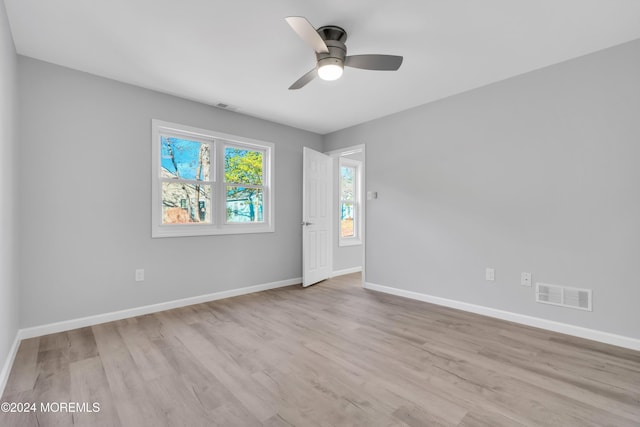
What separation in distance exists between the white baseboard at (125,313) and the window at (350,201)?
208 cm

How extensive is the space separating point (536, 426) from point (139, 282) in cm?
356

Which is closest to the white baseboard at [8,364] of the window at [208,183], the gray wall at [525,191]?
the window at [208,183]

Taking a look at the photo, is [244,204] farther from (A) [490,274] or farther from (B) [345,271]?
(A) [490,274]

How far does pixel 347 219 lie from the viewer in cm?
603

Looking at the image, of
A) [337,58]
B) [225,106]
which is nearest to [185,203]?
[225,106]

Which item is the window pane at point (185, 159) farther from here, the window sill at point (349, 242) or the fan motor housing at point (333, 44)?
the window sill at point (349, 242)

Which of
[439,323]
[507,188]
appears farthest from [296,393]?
[507,188]

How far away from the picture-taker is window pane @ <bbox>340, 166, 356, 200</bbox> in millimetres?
5965

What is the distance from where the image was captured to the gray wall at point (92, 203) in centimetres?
271

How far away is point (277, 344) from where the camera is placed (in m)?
2.56

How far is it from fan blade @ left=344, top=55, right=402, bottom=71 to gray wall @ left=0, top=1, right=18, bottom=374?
231 cm

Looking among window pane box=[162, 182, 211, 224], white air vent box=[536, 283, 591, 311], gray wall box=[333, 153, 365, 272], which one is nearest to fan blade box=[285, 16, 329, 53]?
window pane box=[162, 182, 211, 224]

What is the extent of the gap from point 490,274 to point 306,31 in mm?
2963

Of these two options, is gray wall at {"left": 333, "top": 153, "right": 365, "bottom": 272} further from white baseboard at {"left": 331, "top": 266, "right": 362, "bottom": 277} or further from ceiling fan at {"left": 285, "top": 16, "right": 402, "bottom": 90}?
ceiling fan at {"left": 285, "top": 16, "right": 402, "bottom": 90}
